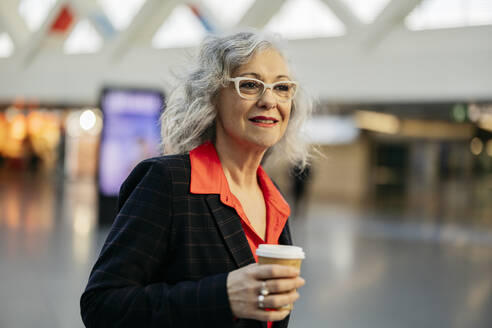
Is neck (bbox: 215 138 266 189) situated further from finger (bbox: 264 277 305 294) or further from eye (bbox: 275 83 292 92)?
finger (bbox: 264 277 305 294)

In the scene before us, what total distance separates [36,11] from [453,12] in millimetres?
14253

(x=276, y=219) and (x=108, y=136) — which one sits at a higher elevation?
(x=108, y=136)

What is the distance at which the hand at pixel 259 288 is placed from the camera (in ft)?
3.60

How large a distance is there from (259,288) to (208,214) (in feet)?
0.99

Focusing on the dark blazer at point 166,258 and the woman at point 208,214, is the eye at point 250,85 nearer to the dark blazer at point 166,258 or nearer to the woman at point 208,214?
the woman at point 208,214

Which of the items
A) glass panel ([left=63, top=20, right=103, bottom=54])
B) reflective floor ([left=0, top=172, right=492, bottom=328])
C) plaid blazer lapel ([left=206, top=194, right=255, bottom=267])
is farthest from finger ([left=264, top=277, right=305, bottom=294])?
glass panel ([left=63, top=20, right=103, bottom=54])

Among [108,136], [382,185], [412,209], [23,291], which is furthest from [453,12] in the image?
[382,185]

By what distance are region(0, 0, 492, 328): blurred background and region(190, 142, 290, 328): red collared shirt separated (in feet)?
1.35

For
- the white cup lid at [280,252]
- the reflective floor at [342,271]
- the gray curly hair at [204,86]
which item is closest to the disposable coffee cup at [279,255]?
the white cup lid at [280,252]

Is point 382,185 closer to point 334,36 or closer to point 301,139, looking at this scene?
point 334,36

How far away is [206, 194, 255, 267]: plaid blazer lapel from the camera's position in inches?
52.7

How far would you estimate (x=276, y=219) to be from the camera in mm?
1598

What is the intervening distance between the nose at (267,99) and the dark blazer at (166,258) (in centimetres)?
29

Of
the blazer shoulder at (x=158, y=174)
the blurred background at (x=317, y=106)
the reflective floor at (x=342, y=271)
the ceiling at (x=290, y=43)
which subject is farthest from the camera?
the ceiling at (x=290, y=43)
